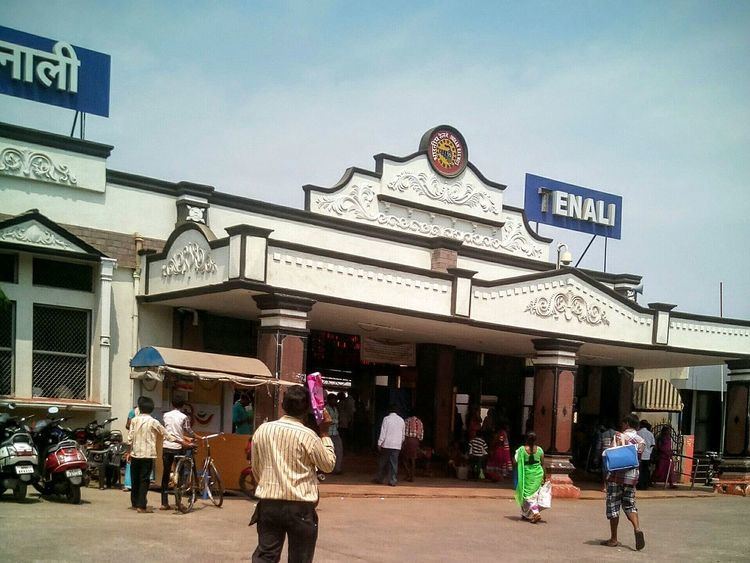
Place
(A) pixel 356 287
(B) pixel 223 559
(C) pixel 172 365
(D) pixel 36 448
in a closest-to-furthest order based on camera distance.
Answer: (B) pixel 223 559 → (D) pixel 36 448 → (C) pixel 172 365 → (A) pixel 356 287

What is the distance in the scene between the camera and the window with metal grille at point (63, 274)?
49.1 feet

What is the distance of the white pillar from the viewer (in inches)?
599

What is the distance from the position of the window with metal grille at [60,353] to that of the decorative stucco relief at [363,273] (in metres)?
4.03

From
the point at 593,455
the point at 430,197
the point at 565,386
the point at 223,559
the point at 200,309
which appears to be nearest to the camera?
the point at 223,559

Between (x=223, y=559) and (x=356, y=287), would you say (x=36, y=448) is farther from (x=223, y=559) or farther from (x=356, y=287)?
(x=356, y=287)

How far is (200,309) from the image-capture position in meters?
17.0

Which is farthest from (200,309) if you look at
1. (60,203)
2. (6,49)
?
(6,49)

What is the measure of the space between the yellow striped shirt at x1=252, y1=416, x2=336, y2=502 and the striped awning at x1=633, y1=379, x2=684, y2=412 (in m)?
21.9

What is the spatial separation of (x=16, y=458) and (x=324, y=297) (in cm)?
560

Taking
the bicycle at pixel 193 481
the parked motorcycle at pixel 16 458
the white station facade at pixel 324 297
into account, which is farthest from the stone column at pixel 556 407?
the parked motorcycle at pixel 16 458

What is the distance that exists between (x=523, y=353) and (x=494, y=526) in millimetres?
10719

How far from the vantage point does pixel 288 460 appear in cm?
578

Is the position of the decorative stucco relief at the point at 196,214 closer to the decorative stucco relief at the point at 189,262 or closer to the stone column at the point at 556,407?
the decorative stucco relief at the point at 189,262

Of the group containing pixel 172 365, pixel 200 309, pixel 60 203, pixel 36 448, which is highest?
pixel 60 203
